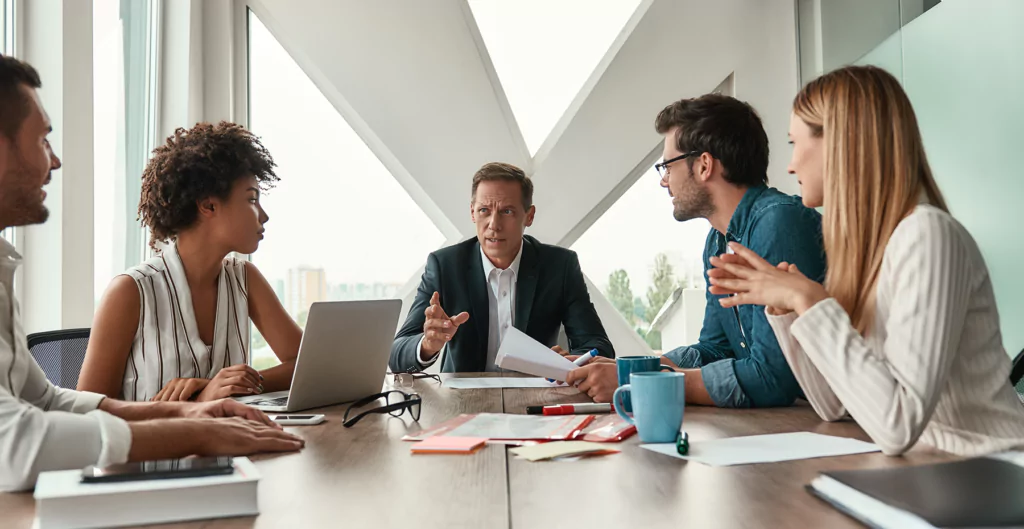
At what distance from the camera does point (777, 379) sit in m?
1.71

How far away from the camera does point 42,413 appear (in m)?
1.05

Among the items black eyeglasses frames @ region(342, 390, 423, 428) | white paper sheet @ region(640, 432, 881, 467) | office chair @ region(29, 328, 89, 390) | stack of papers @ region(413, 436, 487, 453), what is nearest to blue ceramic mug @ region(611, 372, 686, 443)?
white paper sheet @ region(640, 432, 881, 467)

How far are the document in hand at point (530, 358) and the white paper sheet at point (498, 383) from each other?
17cm

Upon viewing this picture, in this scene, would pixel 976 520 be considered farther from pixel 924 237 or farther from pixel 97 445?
pixel 97 445

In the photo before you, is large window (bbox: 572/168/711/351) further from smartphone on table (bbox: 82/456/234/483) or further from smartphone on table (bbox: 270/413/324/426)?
smartphone on table (bbox: 82/456/234/483)

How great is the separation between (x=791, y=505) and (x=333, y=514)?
55 cm

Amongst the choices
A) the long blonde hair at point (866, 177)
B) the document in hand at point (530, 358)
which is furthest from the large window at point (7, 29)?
the long blonde hair at point (866, 177)

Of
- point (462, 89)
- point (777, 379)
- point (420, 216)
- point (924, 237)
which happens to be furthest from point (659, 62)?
point (924, 237)

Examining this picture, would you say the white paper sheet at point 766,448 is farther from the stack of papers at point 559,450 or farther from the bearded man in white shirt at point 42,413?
the bearded man in white shirt at point 42,413

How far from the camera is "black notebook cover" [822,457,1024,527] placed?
0.76m

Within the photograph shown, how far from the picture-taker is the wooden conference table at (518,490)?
2.95 feet

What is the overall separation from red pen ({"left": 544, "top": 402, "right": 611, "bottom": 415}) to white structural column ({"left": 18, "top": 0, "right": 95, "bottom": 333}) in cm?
200

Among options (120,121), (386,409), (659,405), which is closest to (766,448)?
(659,405)

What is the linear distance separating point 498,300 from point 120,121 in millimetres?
1927
